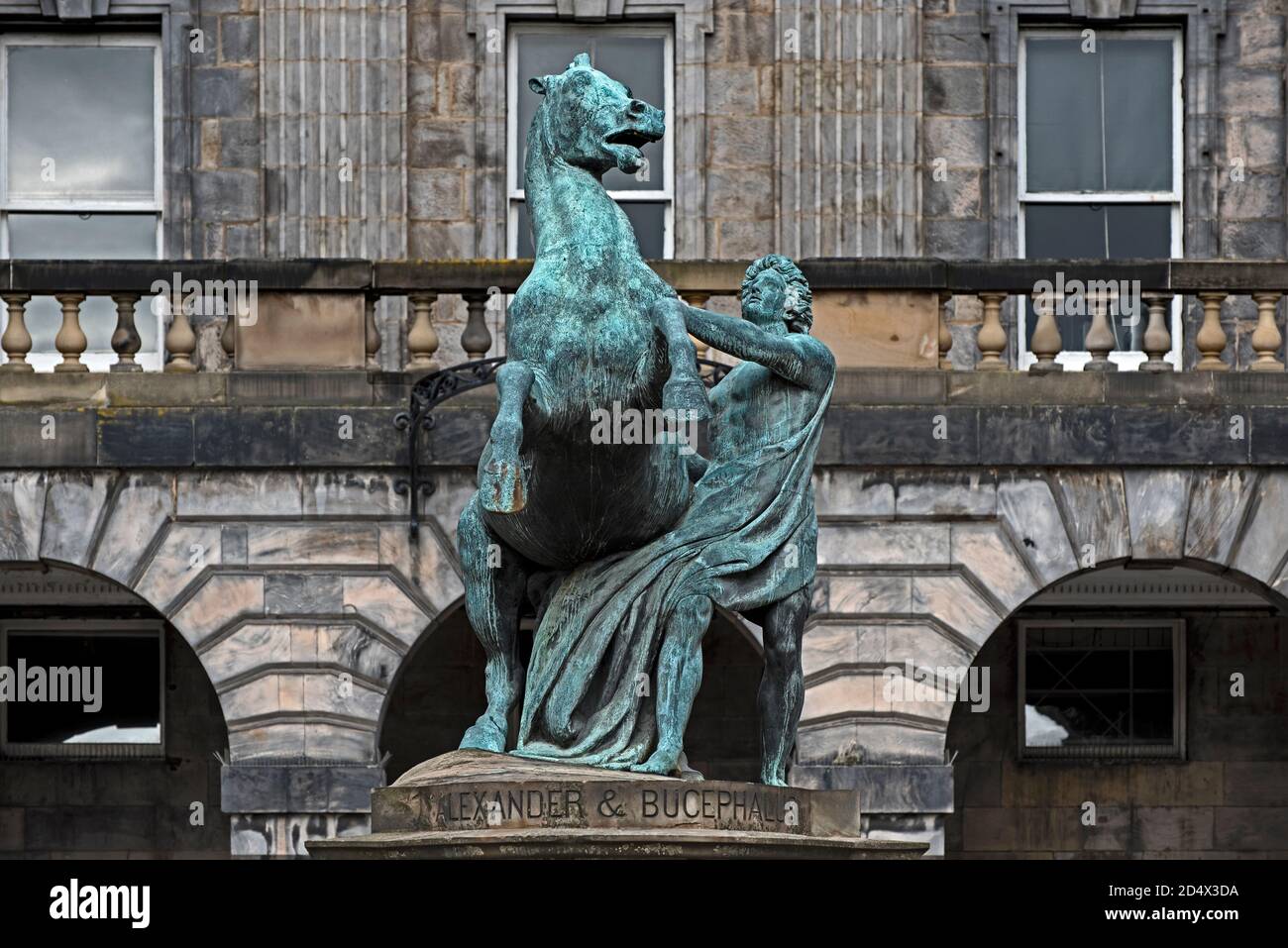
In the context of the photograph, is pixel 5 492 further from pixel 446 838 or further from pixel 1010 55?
pixel 446 838

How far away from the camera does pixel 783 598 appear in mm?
13609

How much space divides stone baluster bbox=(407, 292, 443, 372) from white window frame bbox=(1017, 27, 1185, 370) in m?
4.87

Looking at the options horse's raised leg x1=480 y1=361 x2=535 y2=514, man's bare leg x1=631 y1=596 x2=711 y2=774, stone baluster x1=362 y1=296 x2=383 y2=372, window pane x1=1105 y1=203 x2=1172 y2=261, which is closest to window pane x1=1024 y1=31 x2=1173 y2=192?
window pane x1=1105 y1=203 x2=1172 y2=261

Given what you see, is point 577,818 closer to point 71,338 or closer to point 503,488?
point 503,488

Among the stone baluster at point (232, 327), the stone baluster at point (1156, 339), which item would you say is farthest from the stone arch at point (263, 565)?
the stone baluster at point (1156, 339)

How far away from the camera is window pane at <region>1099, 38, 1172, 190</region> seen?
2517 centimetres

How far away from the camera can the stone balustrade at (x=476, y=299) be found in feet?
71.6

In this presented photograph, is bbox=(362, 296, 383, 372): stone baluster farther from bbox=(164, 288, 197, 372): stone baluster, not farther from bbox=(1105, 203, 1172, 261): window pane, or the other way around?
bbox=(1105, 203, 1172, 261): window pane

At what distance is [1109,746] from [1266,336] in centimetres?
463

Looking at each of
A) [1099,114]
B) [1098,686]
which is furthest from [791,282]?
[1098,686]

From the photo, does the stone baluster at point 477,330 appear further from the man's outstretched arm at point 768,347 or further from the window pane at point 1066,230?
the man's outstretched arm at point 768,347

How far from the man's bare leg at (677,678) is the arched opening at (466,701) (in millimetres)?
11445

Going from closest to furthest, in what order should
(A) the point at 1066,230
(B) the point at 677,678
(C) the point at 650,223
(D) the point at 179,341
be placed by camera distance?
(B) the point at 677,678 → (D) the point at 179,341 → (C) the point at 650,223 → (A) the point at 1066,230

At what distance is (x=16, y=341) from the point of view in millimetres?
21922
